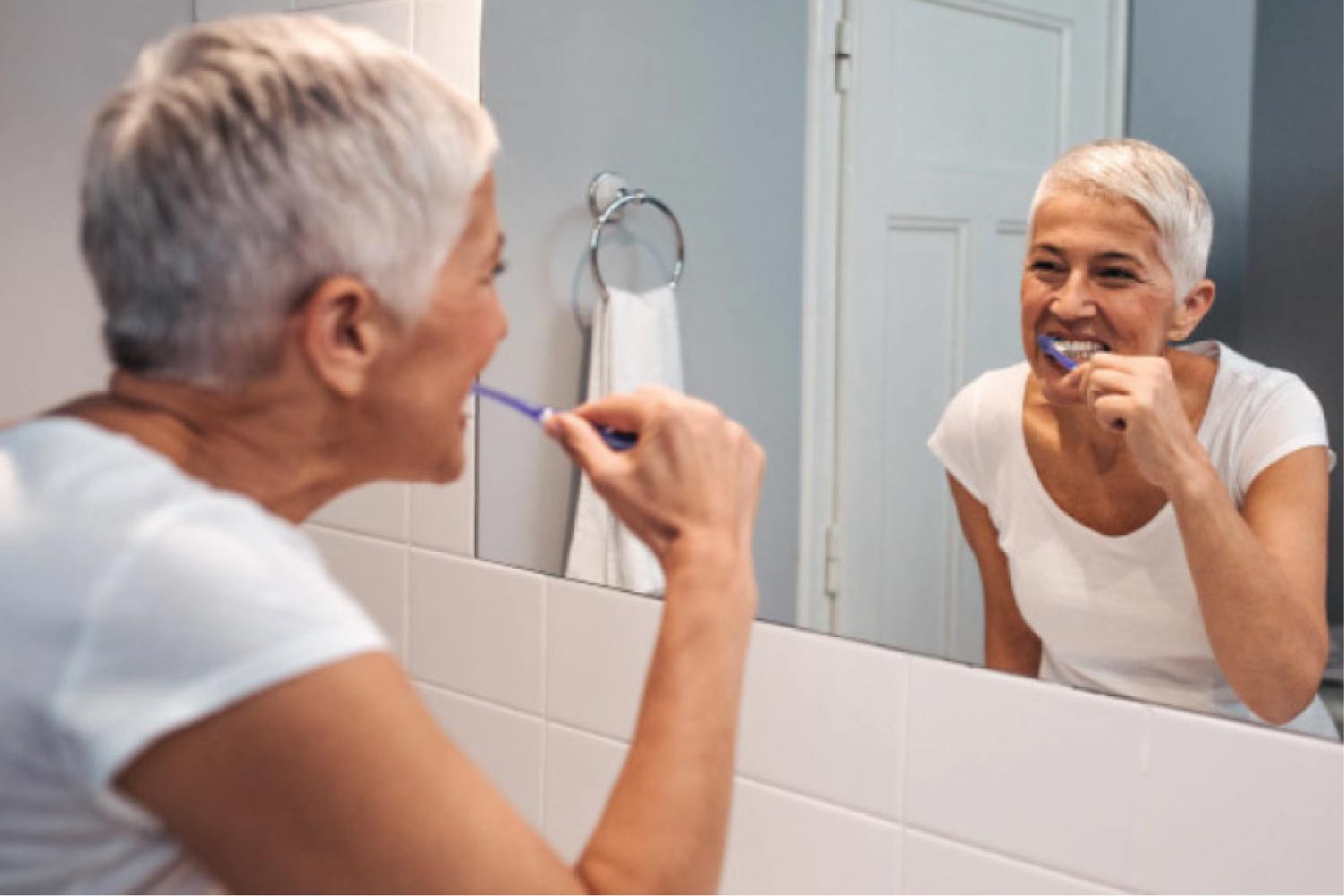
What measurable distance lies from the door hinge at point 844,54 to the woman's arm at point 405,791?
22.8 inches

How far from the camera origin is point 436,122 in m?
0.81

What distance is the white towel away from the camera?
1.48 meters

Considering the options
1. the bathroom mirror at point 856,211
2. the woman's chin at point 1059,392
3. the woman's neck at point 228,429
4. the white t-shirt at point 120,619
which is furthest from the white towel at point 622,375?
the white t-shirt at point 120,619

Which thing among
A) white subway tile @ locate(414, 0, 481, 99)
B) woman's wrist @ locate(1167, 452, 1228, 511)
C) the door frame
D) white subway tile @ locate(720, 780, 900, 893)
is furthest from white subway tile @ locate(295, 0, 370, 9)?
woman's wrist @ locate(1167, 452, 1228, 511)

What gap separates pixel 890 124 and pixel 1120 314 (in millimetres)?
270

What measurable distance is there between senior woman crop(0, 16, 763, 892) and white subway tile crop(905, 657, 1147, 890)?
353 mm

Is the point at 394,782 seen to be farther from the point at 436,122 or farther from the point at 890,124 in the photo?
the point at 890,124

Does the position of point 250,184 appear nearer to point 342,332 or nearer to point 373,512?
point 342,332

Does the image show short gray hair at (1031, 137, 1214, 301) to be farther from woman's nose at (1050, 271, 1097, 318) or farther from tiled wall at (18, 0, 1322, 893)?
tiled wall at (18, 0, 1322, 893)

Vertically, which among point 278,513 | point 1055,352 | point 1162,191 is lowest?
point 278,513

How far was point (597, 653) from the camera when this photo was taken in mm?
1487

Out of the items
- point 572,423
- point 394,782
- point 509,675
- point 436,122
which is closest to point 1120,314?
point 572,423

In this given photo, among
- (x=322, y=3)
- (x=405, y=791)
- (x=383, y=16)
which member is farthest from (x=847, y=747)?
(x=322, y=3)

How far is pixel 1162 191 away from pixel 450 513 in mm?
885
